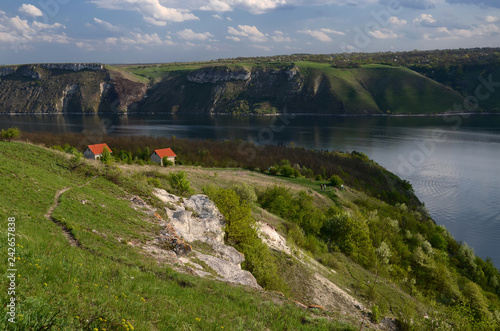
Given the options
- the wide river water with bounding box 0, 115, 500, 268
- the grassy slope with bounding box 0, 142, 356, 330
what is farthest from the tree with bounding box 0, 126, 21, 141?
the wide river water with bounding box 0, 115, 500, 268

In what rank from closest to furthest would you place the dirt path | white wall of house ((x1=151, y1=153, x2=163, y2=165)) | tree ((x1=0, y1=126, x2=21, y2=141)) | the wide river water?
the dirt path < tree ((x1=0, y1=126, x2=21, y2=141)) < the wide river water < white wall of house ((x1=151, y1=153, x2=163, y2=165))

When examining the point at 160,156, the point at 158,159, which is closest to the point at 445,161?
the point at 160,156

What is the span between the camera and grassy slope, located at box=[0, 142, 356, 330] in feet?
21.3

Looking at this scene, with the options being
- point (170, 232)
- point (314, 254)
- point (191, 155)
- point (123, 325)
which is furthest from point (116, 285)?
point (191, 155)

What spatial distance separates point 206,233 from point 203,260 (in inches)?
170

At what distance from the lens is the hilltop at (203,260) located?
25.6ft

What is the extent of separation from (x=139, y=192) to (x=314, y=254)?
14.9 meters

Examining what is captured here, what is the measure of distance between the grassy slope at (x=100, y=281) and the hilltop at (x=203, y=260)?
0.05m

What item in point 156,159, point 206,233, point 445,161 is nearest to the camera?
point 206,233

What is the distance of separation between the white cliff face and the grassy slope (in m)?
2.51

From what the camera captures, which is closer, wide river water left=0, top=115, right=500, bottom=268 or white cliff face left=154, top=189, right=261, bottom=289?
white cliff face left=154, top=189, right=261, bottom=289

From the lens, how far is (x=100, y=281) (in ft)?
28.4

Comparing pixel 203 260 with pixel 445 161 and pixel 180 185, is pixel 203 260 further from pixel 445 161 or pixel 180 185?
pixel 445 161

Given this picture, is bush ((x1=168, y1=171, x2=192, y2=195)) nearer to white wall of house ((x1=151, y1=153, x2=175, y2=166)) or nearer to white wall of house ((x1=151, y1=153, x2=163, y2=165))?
white wall of house ((x1=151, y1=153, x2=175, y2=166))
